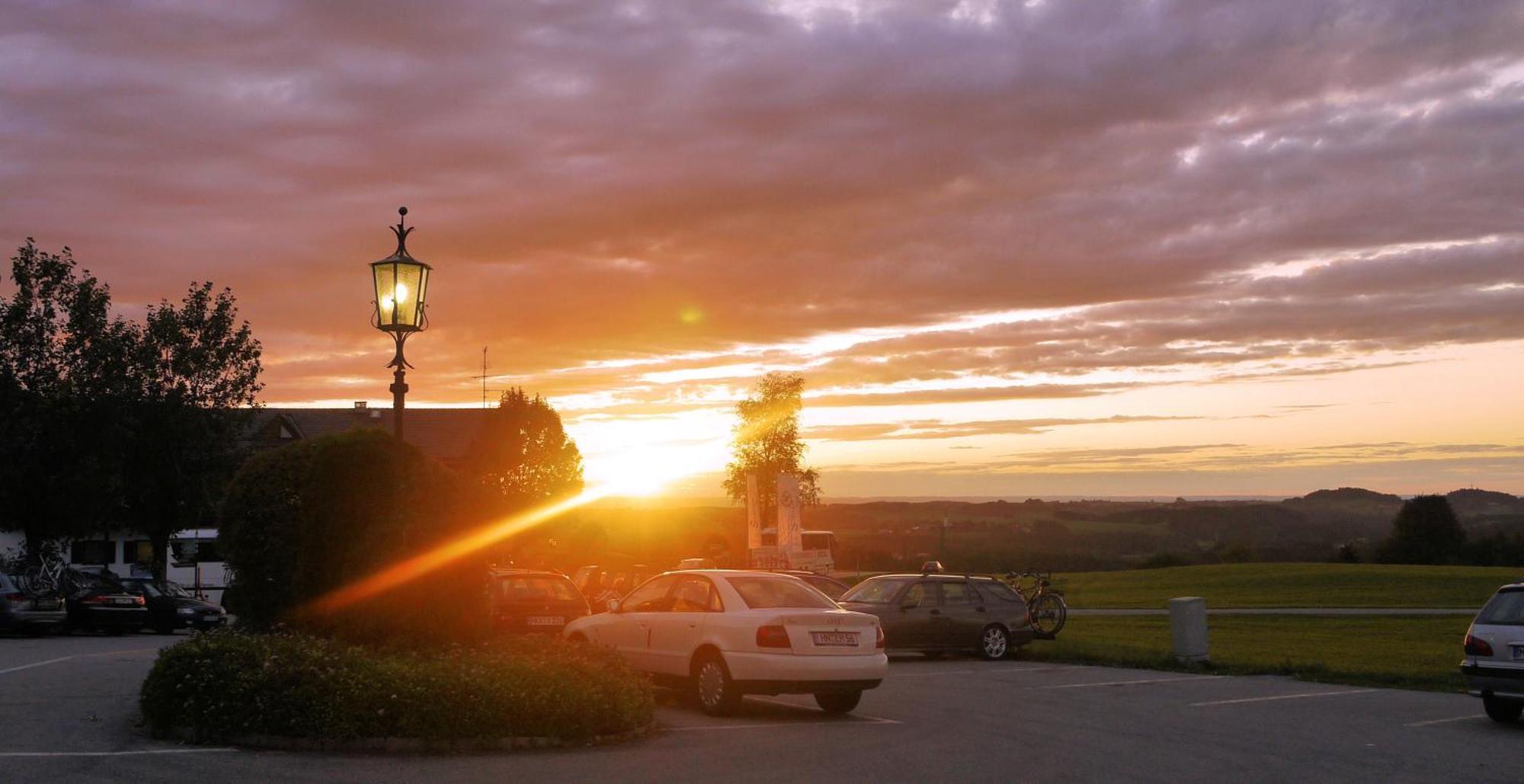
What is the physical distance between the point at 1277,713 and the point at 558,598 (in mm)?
10429

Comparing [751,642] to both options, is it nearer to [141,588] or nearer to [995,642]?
[995,642]

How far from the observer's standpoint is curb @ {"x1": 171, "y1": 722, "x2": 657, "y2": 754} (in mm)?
10789

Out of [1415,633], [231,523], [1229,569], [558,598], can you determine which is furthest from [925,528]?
[231,523]

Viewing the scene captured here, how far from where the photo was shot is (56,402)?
37719mm

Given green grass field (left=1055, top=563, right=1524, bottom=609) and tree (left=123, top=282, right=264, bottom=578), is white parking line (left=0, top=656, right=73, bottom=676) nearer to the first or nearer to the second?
tree (left=123, top=282, right=264, bottom=578)

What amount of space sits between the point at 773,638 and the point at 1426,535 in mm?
65617

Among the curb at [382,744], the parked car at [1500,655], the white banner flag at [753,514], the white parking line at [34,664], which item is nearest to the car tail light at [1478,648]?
the parked car at [1500,655]

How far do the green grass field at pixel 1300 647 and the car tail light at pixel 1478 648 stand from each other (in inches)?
154

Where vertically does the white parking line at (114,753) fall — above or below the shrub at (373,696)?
below

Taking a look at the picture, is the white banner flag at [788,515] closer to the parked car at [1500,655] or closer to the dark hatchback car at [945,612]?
the dark hatchback car at [945,612]

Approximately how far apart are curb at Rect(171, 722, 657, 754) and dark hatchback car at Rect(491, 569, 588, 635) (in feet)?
27.3

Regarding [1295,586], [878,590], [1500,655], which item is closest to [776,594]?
[1500,655]

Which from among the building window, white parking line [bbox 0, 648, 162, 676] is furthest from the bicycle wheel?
the building window

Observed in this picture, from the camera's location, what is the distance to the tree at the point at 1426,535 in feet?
223
